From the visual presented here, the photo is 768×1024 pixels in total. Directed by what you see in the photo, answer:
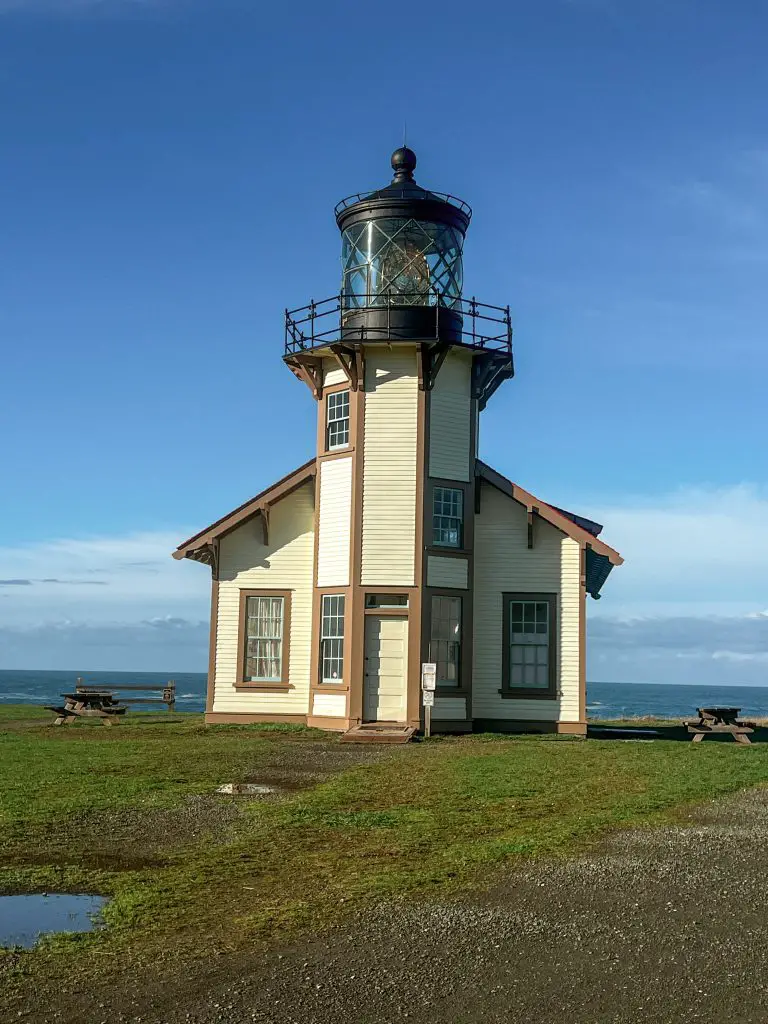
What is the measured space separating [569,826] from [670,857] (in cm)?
170

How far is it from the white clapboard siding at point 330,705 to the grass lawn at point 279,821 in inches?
118

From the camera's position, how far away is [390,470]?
76.9 feet

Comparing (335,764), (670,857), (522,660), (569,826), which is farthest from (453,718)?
(670,857)

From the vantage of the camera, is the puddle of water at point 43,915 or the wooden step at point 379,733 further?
the wooden step at point 379,733

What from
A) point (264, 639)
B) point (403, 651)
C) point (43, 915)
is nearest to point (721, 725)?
point (403, 651)

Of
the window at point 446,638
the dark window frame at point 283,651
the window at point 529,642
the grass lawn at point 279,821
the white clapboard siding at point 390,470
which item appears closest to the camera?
the grass lawn at point 279,821

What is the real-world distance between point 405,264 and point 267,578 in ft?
24.7

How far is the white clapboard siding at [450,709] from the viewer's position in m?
23.5

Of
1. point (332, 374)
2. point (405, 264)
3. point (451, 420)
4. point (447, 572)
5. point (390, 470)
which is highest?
point (405, 264)

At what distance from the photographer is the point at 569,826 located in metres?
11.0

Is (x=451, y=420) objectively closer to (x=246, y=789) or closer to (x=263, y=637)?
(x=263, y=637)

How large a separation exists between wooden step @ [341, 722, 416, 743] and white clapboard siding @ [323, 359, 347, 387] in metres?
7.29

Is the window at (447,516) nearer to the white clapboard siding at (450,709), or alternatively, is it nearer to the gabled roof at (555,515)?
the gabled roof at (555,515)

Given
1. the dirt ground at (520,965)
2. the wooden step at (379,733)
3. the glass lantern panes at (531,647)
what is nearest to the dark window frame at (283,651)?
the wooden step at (379,733)
